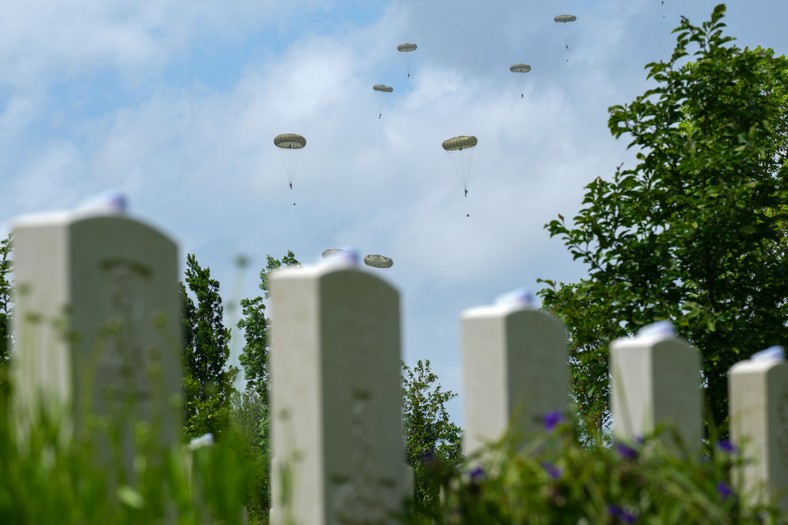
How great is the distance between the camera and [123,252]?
19.4ft

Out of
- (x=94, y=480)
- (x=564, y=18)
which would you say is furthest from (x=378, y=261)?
(x=94, y=480)

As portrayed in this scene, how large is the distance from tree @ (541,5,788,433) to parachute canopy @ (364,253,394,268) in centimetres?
3156

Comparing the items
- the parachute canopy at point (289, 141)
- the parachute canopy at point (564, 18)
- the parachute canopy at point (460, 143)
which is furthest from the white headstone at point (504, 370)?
the parachute canopy at point (564, 18)

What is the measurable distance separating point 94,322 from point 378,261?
42.7m

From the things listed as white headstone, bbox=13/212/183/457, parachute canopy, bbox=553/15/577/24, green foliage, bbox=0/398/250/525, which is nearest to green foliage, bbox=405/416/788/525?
green foliage, bbox=0/398/250/525

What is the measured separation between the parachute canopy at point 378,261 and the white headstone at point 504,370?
3989 cm

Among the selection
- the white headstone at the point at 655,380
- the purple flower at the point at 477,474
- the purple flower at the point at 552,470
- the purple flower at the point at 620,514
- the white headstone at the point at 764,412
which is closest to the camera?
A: the purple flower at the point at 620,514

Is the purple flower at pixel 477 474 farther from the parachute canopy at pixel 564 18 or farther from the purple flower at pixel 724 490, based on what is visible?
the parachute canopy at pixel 564 18

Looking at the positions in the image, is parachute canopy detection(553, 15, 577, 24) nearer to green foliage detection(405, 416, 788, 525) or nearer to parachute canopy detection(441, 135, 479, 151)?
parachute canopy detection(441, 135, 479, 151)

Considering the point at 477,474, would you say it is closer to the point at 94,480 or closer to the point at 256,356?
the point at 94,480

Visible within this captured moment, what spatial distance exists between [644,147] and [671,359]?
25.0ft

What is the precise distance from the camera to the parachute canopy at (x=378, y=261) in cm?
4841

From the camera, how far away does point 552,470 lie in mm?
6355

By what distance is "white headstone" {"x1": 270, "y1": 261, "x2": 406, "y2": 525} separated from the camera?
21.4ft
